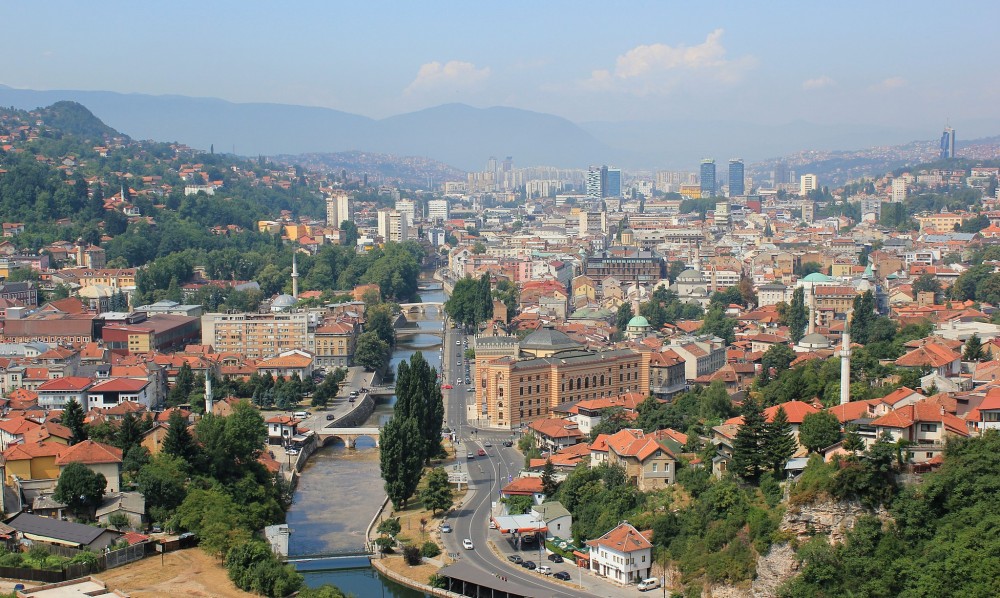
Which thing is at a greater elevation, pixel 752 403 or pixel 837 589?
pixel 752 403

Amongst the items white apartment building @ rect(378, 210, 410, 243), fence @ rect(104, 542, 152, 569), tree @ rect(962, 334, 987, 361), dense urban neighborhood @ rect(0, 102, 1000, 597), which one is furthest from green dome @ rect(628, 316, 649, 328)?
white apartment building @ rect(378, 210, 410, 243)

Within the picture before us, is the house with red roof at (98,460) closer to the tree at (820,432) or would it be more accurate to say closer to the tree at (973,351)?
the tree at (820,432)

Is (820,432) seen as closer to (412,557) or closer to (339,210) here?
(412,557)

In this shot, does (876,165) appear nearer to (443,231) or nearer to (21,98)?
(443,231)

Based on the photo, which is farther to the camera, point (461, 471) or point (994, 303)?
point (994, 303)

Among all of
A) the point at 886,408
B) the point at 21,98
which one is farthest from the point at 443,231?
the point at 21,98

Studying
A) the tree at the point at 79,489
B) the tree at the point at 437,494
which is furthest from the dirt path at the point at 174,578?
the tree at the point at 437,494
